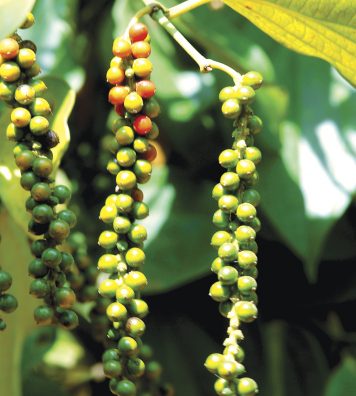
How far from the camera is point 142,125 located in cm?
63

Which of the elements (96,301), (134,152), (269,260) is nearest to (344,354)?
(269,260)

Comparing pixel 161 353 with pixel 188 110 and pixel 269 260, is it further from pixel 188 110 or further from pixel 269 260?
pixel 188 110

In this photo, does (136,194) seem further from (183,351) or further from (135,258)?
(183,351)

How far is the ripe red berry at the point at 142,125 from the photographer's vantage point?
0.63 metres

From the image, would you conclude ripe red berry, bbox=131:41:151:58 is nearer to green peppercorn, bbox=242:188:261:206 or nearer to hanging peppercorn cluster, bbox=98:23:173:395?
hanging peppercorn cluster, bbox=98:23:173:395

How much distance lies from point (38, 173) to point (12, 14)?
110 mm

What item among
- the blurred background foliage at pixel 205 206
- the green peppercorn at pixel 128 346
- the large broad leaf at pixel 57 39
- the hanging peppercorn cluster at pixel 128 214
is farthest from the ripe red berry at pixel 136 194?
the large broad leaf at pixel 57 39

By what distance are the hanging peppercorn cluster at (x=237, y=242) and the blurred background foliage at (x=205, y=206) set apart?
0.84ft

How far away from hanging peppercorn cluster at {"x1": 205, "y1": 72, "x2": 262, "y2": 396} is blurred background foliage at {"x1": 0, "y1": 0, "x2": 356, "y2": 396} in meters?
0.26

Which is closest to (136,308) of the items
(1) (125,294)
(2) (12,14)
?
(1) (125,294)

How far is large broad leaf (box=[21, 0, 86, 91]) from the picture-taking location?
0.93 meters

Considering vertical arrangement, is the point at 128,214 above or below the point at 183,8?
below

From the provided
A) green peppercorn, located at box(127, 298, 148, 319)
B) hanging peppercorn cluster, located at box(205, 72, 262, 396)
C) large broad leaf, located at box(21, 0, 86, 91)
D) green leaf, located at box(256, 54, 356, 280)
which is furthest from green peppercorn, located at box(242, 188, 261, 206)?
large broad leaf, located at box(21, 0, 86, 91)

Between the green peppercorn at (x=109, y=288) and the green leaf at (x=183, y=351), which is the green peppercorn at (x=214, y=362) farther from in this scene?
the green leaf at (x=183, y=351)
